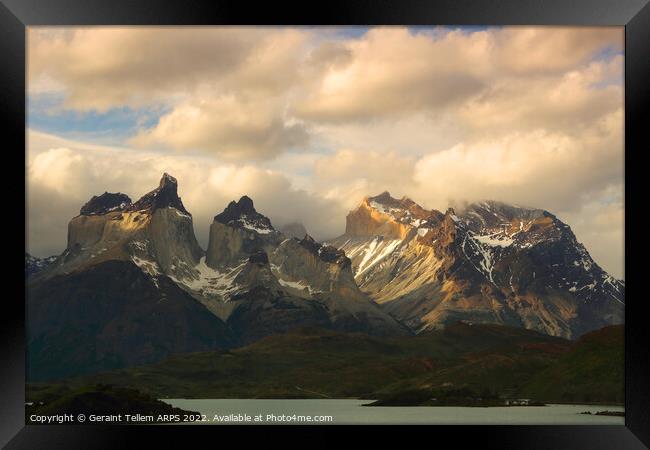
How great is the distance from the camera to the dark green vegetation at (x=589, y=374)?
11975cm

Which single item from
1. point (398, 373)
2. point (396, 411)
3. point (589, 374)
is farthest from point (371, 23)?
point (398, 373)

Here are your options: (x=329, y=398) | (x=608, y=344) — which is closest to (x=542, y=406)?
(x=608, y=344)

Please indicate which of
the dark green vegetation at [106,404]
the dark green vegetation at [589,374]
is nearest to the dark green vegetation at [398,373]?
the dark green vegetation at [589,374]

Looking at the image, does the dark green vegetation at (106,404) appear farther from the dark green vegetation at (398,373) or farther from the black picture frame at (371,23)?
the black picture frame at (371,23)

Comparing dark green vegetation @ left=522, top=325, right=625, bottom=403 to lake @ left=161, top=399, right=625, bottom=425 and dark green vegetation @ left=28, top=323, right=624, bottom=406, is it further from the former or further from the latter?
lake @ left=161, top=399, right=625, bottom=425

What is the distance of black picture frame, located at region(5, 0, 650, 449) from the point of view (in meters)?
28.2

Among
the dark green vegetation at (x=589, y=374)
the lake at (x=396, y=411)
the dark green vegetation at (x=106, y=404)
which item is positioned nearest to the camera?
the dark green vegetation at (x=106, y=404)

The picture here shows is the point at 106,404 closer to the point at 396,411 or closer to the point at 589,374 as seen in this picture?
the point at 396,411

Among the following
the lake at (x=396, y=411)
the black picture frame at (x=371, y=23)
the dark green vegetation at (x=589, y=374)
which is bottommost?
the lake at (x=396, y=411)

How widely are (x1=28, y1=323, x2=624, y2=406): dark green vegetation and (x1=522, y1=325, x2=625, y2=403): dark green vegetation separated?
0.29 metres

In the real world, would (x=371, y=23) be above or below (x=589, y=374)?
above

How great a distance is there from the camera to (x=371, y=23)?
28.9 m

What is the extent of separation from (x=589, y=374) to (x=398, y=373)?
2530 inches

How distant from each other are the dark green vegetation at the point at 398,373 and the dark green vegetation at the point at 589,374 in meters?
0.29
